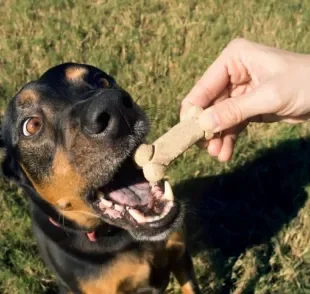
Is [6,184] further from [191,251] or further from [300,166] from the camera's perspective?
[300,166]

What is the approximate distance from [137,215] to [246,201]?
2.15m

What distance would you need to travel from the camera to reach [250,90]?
13.4ft

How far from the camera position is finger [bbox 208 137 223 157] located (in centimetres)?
419

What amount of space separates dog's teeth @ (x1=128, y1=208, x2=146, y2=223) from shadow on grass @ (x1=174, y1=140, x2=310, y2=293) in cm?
174

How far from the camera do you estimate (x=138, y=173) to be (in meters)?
3.94

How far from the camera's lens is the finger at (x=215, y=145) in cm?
419

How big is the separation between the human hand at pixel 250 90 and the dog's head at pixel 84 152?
50 cm

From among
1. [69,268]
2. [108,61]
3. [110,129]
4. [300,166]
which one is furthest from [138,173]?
[108,61]

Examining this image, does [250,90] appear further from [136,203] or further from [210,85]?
[136,203]

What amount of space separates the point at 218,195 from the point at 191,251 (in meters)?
0.58

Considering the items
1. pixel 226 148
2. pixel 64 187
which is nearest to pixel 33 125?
pixel 64 187

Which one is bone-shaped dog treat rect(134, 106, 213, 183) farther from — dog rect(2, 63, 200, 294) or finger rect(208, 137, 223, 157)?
finger rect(208, 137, 223, 157)

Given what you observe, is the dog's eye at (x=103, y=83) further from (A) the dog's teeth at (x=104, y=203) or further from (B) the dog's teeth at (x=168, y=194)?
(B) the dog's teeth at (x=168, y=194)

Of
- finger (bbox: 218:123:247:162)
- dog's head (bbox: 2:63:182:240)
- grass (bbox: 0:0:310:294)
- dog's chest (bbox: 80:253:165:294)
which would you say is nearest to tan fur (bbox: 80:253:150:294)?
dog's chest (bbox: 80:253:165:294)
